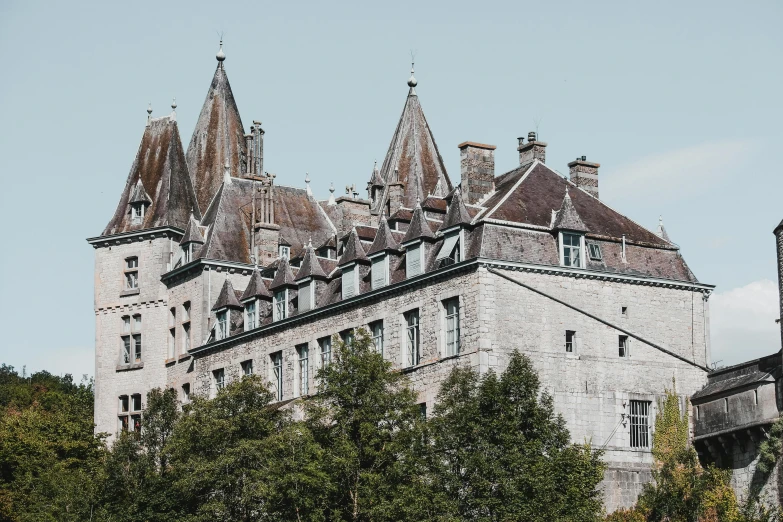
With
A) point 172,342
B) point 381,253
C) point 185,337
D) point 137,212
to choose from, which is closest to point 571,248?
A: point 381,253

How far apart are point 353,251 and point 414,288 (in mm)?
4645

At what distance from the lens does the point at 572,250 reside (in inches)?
2336

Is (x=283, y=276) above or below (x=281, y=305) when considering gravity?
above

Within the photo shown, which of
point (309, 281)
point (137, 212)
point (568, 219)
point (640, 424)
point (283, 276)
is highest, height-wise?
point (137, 212)

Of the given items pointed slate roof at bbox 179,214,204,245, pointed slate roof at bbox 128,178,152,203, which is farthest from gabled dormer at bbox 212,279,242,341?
pointed slate roof at bbox 128,178,152,203

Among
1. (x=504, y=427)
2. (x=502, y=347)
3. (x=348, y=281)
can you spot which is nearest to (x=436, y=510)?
(x=504, y=427)

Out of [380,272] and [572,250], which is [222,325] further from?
[572,250]

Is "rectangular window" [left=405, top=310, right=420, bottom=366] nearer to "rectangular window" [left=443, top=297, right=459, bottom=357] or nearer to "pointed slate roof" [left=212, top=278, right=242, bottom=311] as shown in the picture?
"rectangular window" [left=443, top=297, right=459, bottom=357]

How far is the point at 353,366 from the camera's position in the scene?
53.1 m

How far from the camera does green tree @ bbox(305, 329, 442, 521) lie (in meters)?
50.0

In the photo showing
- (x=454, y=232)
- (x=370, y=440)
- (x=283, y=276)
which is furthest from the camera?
(x=283, y=276)

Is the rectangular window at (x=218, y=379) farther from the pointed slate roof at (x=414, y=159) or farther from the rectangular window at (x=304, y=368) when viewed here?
the pointed slate roof at (x=414, y=159)

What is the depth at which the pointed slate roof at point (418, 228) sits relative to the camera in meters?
60.3

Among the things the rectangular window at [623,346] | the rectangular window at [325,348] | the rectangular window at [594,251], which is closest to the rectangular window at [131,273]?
the rectangular window at [325,348]
